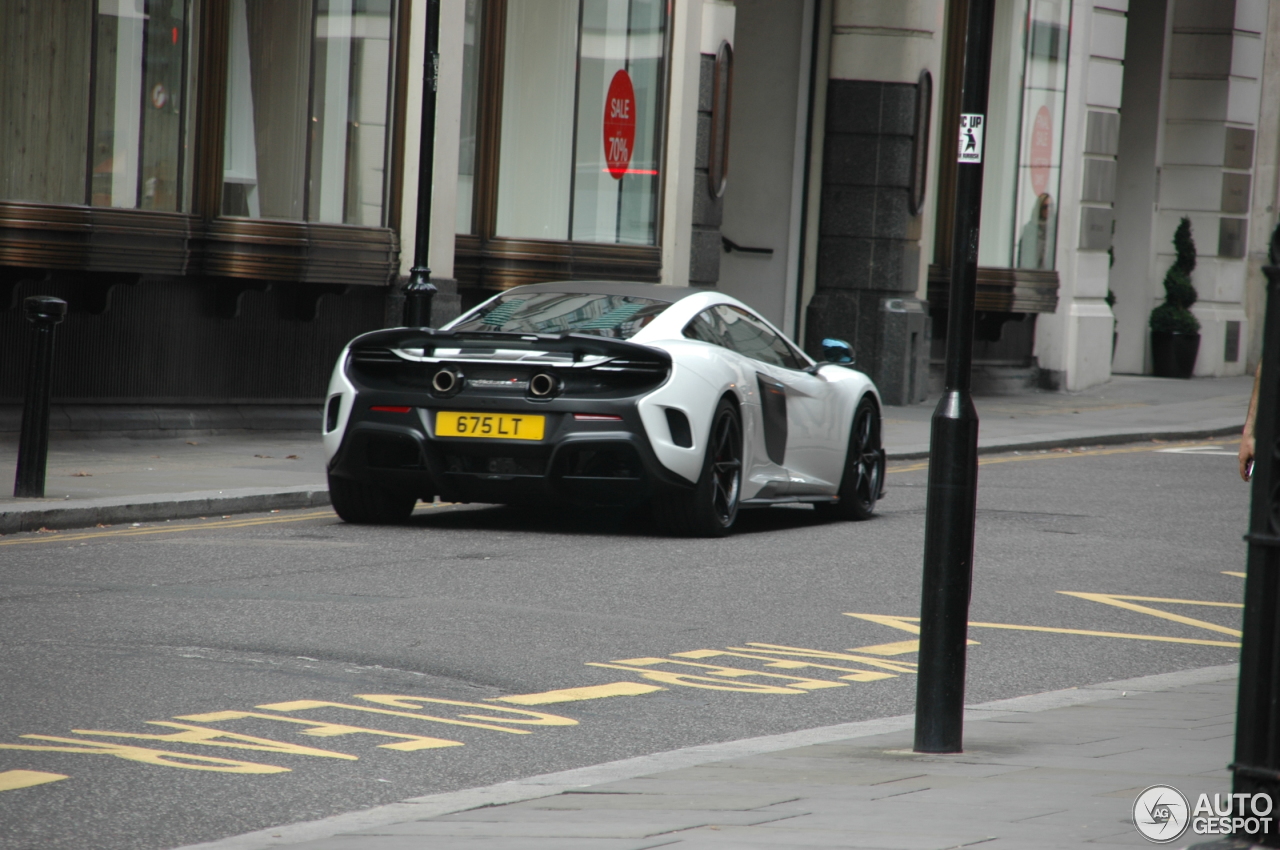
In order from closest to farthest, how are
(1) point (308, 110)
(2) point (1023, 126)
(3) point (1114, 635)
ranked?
(3) point (1114, 635)
(1) point (308, 110)
(2) point (1023, 126)

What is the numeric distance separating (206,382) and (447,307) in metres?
2.51

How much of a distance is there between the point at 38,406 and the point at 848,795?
24.4 ft

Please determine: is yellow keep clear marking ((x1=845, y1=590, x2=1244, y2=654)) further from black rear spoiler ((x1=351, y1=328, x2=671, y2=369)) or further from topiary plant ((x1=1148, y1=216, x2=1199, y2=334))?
topiary plant ((x1=1148, y1=216, x2=1199, y2=334))

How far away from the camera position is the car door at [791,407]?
37.3 ft

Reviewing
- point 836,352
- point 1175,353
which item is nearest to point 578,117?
point 836,352

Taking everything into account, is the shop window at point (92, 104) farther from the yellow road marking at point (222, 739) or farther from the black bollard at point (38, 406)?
the yellow road marking at point (222, 739)

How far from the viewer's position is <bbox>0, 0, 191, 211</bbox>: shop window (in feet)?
48.8

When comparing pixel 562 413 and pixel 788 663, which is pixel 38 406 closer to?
pixel 562 413

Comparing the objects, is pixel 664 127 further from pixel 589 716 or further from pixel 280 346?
pixel 589 716

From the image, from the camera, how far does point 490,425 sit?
10.3m

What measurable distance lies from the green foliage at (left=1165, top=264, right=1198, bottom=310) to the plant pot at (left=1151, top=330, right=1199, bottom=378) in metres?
0.58

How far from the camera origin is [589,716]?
6.18 m

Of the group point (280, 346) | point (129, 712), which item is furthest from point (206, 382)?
point (129, 712)

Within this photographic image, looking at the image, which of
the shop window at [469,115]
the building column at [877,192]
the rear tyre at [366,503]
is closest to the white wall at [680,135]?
the shop window at [469,115]
